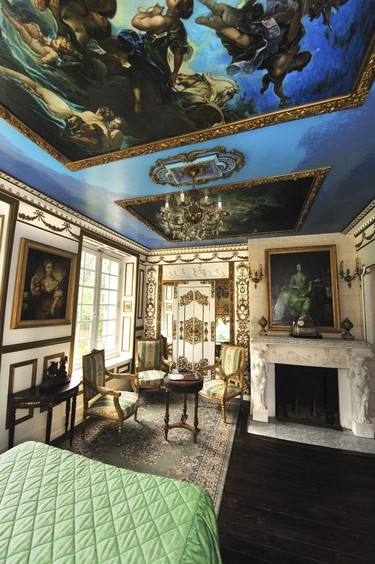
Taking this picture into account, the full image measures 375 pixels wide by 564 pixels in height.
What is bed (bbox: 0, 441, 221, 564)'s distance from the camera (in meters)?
1.14

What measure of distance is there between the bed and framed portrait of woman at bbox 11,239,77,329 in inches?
65.9

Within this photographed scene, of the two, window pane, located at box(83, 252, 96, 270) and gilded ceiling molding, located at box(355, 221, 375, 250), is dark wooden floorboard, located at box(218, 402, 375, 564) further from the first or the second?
window pane, located at box(83, 252, 96, 270)

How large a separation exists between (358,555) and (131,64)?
12.5ft

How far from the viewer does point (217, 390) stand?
161 inches

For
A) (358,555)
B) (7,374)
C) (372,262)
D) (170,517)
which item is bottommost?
(358,555)

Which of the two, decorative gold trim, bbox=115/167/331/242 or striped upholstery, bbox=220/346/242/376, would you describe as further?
striped upholstery, bbox=220/346/242/376

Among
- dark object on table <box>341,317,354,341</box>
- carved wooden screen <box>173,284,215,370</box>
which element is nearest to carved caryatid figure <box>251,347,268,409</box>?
dark object on table <box>341,317,354,341</box>

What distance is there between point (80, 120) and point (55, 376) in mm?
2990

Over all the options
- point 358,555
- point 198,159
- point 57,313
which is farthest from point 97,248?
point 358,555

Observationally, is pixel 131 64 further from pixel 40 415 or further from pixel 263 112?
pixel 40 415

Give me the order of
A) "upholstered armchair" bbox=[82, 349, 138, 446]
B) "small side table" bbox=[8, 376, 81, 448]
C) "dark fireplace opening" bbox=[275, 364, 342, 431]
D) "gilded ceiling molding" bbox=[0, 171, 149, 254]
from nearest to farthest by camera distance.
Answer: "small side table" bbox=[8, 376, 81, 448] → "gilded ceiling molding" bbox=[0, 171, 149, 254] → "upholstered armchair" bbox=[82, 349, 138, 446] → "dark fireplace opening" bbox=[275, 364, 342, 431]

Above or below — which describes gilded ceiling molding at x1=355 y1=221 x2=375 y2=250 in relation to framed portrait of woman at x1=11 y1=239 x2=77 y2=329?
above

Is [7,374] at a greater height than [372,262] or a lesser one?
lesser

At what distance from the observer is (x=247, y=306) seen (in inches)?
206
